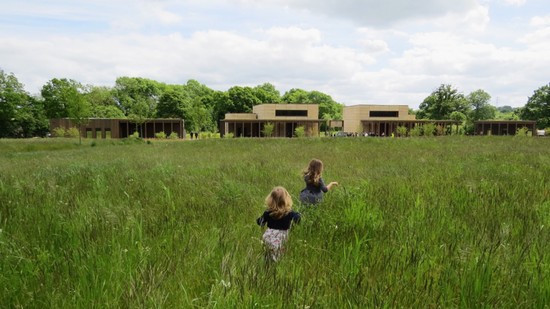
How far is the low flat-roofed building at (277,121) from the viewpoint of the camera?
6606 centimetres

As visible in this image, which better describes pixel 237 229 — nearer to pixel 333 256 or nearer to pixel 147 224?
pixel 147 224

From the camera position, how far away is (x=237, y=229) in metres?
4.05

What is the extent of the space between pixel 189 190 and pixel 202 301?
→ 466cm

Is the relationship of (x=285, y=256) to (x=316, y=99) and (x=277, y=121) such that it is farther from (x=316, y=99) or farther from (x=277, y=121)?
(x=316, y=99)

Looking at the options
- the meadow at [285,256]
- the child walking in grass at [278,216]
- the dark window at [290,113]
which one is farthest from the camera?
the dark window at [290,113]

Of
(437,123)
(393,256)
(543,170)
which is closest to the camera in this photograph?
(393,256)

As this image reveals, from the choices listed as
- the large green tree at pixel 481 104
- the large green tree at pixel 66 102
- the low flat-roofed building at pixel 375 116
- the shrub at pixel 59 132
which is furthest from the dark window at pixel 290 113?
the large green tree at pixel 481 104

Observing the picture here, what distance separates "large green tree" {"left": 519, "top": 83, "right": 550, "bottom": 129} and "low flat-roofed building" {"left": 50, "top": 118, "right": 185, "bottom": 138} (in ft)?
247

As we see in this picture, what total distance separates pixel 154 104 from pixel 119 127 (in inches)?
1168

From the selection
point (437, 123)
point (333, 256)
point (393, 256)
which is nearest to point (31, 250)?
point (333, 256)

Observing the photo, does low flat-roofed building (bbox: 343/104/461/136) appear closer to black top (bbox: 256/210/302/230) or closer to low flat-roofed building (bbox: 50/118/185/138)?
low flat-roofed building (bbox: 50/118/185/138)

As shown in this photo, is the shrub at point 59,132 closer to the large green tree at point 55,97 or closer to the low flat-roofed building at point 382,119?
the large green tree at point 55,97

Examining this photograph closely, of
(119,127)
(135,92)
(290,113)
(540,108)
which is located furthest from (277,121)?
(540,108)

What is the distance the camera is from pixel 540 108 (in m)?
73.3
